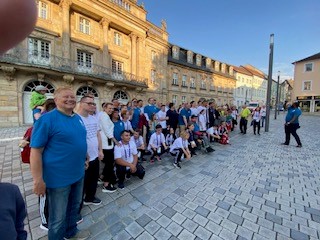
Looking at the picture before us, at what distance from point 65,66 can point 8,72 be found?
12.3 ft

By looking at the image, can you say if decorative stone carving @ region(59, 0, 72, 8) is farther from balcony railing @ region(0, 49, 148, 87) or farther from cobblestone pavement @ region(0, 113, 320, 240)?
cobblestone pavement @ region(0, 113, 320, 240)

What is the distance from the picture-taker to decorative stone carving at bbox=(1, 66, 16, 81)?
452 inches

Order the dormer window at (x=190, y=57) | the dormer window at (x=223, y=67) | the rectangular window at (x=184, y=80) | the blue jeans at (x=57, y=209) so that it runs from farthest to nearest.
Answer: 1. the dormer window at (x=223, y=67)
2. the dormer window at (x=190, y=57)
3. the rectangular window at (x=184, y=80)
4. the blue jeans at (x=57, y=209)

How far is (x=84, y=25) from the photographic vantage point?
54.4 feet

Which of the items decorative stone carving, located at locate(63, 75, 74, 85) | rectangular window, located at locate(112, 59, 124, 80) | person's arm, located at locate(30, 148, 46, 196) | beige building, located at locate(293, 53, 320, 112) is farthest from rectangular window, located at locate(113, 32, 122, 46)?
beige building, located at locate(293, 53, 320, 112)

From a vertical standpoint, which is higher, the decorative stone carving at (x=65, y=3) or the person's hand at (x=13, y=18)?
the decorative stone carving at (x=65, y=3)

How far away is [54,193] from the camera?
222 centimetres

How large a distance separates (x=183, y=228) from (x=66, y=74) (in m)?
14.8

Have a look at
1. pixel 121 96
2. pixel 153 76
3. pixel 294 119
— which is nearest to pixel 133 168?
pixel 294 119

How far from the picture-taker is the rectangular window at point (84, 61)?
16.1 metres

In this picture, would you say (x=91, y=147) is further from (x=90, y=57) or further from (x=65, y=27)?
(x=90, y=57)

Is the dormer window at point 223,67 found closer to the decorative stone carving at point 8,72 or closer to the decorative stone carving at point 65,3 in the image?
the decorative stone carving at point 65,3

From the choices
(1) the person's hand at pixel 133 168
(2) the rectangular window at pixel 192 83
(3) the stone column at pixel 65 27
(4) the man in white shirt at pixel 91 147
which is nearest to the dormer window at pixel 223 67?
(2) the rectangular window at pixel 192 83

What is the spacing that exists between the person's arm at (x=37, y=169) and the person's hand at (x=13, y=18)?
6.42ft
